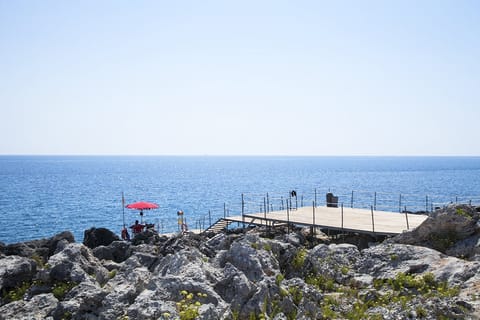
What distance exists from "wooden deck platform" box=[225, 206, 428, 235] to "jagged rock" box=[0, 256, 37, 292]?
16.8 meters

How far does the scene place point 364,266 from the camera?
16.3 metres

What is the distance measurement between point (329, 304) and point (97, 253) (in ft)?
53.1

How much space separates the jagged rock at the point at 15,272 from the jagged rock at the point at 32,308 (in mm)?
2170

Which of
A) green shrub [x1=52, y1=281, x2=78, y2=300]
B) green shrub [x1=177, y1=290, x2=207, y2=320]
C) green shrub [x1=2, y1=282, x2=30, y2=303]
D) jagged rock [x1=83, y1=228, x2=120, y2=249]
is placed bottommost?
jagged rock [x1=83, y1=228, x2=120, y2=249]

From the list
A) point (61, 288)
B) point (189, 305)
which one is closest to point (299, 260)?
point (189, 305)

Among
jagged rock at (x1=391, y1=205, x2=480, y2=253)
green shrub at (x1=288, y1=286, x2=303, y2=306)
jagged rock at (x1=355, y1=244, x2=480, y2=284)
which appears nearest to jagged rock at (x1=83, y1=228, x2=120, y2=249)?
jagged rock at (x1=391, y1=205, x2=480, y2=253)

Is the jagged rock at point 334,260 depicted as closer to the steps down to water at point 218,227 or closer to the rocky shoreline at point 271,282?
the rocky shoreline at point 271,282

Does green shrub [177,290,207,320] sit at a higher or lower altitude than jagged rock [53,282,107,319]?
higher

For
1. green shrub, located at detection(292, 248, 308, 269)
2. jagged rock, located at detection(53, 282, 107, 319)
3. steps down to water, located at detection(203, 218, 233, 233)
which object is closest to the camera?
jagged rock, located at detection(53, 282, 107, 319)

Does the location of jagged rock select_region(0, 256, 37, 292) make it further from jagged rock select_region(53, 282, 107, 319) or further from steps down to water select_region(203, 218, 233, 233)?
steps down to water select_region(203, 218, 233, 233)

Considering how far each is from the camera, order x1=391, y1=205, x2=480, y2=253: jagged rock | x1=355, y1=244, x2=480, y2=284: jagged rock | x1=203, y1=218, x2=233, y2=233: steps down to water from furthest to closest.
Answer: x1=203, y1=218, x2=233, y2=233: steps down to water, x1=391, y1=205, x2=480, y2=253: jagged rock, x1=355, y1=244, x2=480, y2=284: jagged rock

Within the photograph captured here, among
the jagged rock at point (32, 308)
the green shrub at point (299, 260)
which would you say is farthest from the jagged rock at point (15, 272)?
the green shrub at point (299, 260)

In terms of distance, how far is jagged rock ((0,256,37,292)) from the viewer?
18172mm

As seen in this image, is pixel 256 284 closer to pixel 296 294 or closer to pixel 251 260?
pixel 296 294
